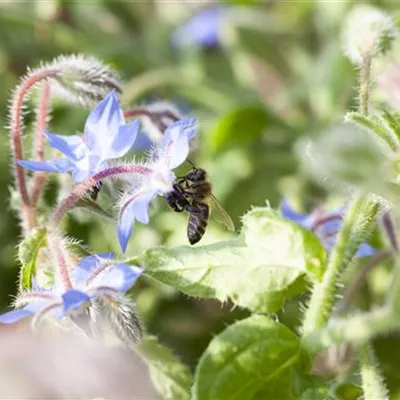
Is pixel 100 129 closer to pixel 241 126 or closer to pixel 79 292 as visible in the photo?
pixel 79 292

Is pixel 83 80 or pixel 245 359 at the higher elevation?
pixel 83 80

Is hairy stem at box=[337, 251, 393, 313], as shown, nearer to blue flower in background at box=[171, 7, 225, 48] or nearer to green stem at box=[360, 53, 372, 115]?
green stem at box=[360, 53, 372, 115]

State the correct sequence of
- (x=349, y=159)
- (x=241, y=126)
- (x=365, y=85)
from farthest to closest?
(x=241, y=126) < (x=365, y=85) < (x=349, y=159)

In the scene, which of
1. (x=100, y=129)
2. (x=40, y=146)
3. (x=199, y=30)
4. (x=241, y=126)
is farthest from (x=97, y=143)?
(x=199, y=30)

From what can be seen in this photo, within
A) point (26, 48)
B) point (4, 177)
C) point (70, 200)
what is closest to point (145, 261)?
point (70, 200)

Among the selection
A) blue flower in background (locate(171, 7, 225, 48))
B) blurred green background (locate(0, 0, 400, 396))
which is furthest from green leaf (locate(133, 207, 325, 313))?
blue flower in background (locate(171, 7, 225, 48))
